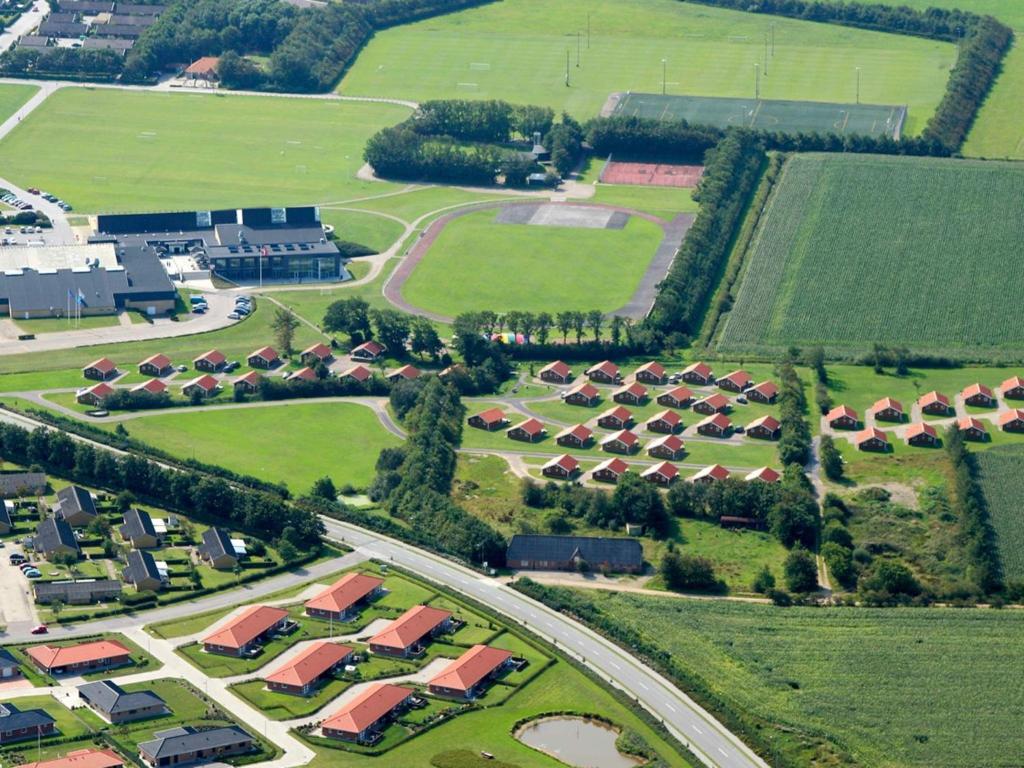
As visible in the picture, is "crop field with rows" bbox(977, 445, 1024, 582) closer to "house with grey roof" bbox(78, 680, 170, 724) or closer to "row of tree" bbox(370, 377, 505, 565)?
"row of tree" bbox(370, 377, 505, 565)

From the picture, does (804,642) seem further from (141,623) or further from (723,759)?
(141,623)

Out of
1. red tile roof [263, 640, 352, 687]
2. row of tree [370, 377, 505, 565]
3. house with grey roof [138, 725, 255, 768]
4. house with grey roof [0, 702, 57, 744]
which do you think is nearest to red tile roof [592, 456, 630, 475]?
row of tree [370, 377, 505, 565]

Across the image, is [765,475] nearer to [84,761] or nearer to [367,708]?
[367,708]

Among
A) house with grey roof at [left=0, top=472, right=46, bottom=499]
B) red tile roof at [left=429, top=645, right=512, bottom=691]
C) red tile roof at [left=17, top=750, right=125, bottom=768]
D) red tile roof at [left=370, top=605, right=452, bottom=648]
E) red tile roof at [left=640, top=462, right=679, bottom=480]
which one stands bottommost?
house with grey roof at [left=0, top=472, right=46, bottom=499]

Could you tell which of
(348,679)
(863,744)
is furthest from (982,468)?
(348,679)

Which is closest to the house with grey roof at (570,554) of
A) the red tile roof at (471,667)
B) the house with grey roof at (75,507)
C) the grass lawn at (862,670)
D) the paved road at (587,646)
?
the paved road at (587,646)

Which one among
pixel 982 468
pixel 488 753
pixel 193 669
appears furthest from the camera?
pixel 982 468
